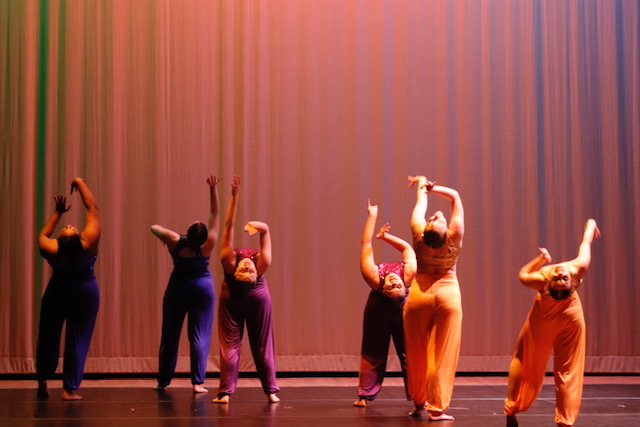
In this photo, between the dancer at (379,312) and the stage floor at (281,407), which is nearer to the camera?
the stage floor at (281,407)

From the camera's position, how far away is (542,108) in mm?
9141

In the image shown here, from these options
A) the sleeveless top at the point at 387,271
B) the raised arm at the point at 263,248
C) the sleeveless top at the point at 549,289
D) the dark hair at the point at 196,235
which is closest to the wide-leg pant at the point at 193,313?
the dark hair at the point at 196,235

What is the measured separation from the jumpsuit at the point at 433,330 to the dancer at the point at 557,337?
0.52 metres

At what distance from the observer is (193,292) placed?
7266 mm

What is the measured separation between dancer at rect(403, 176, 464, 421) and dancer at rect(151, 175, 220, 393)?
6.13ft

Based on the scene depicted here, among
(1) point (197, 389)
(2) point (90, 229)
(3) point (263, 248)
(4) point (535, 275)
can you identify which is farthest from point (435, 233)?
(2) point (90, 229)

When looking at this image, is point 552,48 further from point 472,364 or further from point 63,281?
point 63,281

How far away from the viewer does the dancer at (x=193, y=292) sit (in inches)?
284

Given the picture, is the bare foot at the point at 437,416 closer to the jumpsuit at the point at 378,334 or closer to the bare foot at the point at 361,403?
the jumpsuit at the point at 378,334

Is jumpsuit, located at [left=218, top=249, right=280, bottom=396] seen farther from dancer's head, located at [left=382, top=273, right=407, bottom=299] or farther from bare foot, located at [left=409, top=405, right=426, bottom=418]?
bare foot, located at [left=409, top=405, right=426, bottom=418]

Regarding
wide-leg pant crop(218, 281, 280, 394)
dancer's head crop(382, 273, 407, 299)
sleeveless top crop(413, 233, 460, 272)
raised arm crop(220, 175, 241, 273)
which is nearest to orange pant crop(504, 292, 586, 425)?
sleeveless top crop(413, 233, 460, 272)

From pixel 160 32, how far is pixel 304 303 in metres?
2.97

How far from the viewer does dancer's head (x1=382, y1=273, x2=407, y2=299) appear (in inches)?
256

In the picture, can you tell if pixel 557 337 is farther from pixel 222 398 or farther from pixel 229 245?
pixel 222 398
